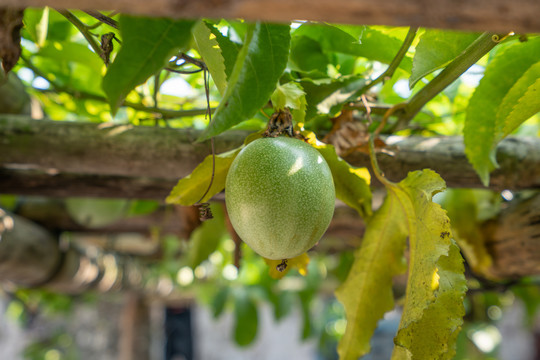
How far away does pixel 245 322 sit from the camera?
1612 millimetres

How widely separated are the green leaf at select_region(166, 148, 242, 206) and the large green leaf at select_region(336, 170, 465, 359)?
0.17m

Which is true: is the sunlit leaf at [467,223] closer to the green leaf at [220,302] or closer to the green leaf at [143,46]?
the green leaf at [143,46]

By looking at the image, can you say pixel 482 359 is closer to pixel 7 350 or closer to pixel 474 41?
pixel 474 41

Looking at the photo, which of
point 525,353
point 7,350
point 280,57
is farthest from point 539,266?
point 7,350

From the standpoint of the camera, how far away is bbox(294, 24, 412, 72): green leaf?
50 centimetres

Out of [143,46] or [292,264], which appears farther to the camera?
[292,264]

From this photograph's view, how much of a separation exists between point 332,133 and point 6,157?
0.43 m

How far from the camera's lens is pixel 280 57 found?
340 mm

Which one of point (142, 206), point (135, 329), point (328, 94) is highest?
point (328, 94)

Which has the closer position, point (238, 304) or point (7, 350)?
point (238, 304)

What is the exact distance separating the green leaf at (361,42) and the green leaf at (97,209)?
64 cm

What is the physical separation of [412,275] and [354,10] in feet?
0.89

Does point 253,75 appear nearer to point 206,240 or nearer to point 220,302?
point 206,240

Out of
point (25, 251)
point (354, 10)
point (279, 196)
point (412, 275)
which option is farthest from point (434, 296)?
point (25, 251)
